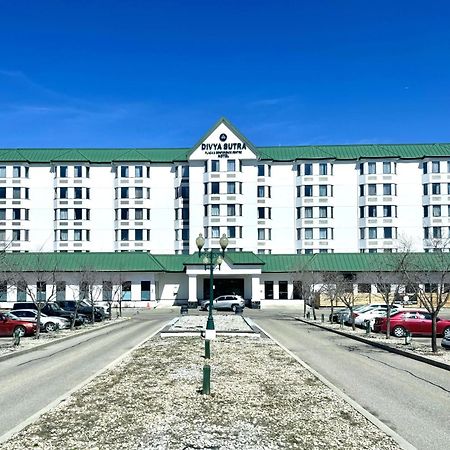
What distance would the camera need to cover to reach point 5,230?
236ft

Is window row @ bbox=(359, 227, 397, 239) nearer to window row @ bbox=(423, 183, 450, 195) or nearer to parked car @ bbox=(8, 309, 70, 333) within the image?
window row @ bbox=(423, 183, 450, 195)

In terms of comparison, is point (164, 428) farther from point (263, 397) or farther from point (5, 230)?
point (5, 230)

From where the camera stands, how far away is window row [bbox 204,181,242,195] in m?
68.7

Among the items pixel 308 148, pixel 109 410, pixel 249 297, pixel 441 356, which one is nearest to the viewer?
pixel 109 410

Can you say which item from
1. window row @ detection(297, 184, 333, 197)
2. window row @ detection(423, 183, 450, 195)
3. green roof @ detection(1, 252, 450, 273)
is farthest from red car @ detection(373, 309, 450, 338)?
window row @ detection(423, 183, 450, 195)

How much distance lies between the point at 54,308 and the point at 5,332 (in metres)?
→ 11.3

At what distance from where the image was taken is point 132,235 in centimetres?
7175

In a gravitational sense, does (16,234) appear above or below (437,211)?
below

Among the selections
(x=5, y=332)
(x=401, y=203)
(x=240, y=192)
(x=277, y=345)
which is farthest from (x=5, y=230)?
(x=277, y=345)

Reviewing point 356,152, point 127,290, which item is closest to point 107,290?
point 127,290

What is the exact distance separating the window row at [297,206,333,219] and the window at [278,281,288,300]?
34.3ft

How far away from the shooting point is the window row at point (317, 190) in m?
71.4

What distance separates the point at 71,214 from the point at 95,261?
1154cm

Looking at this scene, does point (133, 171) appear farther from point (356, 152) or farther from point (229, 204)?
point (356, 152)
